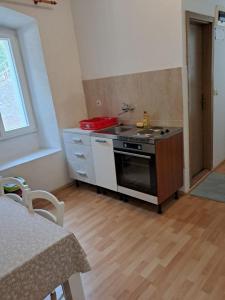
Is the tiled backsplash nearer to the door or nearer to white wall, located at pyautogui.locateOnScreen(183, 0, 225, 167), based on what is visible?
white wall, located at pyautogui.locateOnScreen(183, 0, 225, 167)

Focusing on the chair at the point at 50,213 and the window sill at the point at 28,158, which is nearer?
the chair at the point at 50,213

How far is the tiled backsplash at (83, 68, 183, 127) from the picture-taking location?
8.66 ft

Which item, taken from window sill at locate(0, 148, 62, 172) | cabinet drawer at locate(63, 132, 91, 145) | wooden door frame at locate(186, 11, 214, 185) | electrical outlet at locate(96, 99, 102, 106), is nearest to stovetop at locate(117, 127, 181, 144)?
cabinet drawer at locate(63, 132, 91, 145)

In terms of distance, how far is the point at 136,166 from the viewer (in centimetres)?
263

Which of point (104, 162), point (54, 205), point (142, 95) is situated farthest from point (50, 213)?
point (142, 95)

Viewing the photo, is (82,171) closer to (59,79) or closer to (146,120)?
(146,120)

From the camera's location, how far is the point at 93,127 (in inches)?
121

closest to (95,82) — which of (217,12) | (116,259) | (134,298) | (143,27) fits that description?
(143,27)

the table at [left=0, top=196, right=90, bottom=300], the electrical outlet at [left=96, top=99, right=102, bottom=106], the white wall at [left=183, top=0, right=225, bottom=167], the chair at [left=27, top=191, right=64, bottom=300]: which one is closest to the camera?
the table at [left=0, top=196, right=90, bottom=300]

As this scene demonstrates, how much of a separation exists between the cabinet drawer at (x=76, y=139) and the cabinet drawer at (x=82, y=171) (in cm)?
30

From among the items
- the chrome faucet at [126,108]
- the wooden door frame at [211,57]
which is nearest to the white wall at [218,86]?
the wooden door frame at [211,57]

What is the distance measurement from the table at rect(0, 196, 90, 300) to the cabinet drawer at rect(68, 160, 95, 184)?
6.35ft

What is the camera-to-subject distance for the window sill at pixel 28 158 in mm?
2987

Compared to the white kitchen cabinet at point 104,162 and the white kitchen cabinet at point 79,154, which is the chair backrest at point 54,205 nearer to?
the white kitchen cabinet at point 104,162
